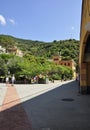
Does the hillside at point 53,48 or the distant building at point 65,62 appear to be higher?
the hillside at point 53,48

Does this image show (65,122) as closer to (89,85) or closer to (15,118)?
(15,118)

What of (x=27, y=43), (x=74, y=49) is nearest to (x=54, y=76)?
(x=74, y=49)

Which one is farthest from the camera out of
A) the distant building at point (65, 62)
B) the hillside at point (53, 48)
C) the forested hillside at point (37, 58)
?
the hillside at point (53, 48)

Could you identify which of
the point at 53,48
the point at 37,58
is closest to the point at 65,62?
the point at 53,48

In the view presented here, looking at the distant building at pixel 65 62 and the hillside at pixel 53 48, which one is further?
the hillside at pixel 53 48

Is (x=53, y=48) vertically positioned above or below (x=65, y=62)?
above

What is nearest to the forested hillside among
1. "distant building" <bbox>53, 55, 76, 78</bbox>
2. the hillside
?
the hillside

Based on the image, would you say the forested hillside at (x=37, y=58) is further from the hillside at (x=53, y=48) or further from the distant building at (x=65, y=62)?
the distant building at (x=65, y=62)

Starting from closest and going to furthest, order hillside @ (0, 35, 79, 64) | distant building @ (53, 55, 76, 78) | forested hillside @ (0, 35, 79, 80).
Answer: forested hillside @ (0, 35, 79, 80)
distant building @ (53, 55, 76, 78)
hillside @ (0, 35, 79, 64)

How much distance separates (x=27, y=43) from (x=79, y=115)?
129m

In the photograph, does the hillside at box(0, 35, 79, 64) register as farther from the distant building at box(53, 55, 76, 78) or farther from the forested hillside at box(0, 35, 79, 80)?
the distant building at box(53, 55, 76, 78)

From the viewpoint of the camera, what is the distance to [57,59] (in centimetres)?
9650

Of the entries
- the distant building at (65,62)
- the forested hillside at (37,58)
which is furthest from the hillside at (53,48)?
the distant building at (65,62)

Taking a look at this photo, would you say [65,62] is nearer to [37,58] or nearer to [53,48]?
[53,48]
